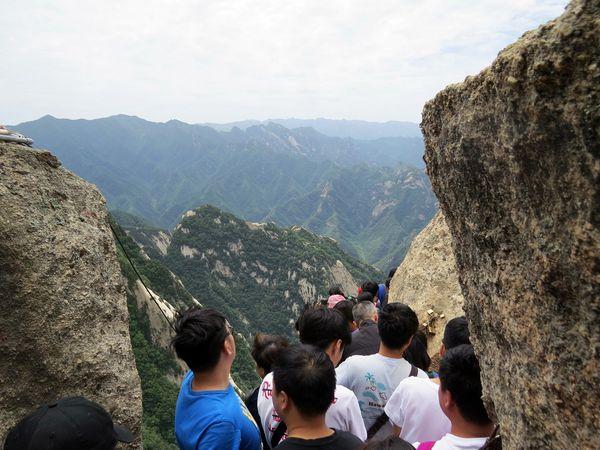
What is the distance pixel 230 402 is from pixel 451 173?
7.49 ft

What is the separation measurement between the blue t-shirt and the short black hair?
5.16 feet

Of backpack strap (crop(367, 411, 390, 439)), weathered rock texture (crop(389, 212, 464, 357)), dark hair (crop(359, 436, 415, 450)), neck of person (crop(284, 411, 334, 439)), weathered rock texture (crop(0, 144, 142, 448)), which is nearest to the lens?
dark hair (crop(359, 436, 415, 450))

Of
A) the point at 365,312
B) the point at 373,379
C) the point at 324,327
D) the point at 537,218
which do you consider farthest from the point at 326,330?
the point at 537,218

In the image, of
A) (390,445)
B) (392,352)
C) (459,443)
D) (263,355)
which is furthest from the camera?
(263,355)

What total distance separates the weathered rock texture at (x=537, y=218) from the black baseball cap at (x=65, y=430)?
7.23ft

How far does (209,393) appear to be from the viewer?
3.29 meters

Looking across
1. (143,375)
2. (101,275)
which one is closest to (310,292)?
(143,375)

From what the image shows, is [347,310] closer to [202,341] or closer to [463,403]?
[202,341]

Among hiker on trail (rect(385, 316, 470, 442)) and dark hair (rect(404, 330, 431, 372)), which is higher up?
hiker on trail (rect(385, 316, 470, 442))

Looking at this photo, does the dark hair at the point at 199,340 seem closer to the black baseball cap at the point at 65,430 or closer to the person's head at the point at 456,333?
the black baseball cap at the point at 65,430

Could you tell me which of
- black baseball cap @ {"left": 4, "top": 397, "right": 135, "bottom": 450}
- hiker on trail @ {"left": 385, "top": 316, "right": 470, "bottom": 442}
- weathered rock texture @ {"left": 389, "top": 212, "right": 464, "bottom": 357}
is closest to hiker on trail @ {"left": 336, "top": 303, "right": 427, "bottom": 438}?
hiker on trail @ {"left": 385, "top": 316, "right": 470, "bottom": 442}

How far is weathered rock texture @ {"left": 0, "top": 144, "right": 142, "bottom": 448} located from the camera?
3721 mm

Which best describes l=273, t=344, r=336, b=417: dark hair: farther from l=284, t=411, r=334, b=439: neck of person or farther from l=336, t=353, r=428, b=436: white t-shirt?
l=336, t=353, r=428, b=436: white t-shirt

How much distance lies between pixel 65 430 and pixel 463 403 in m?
2.37
